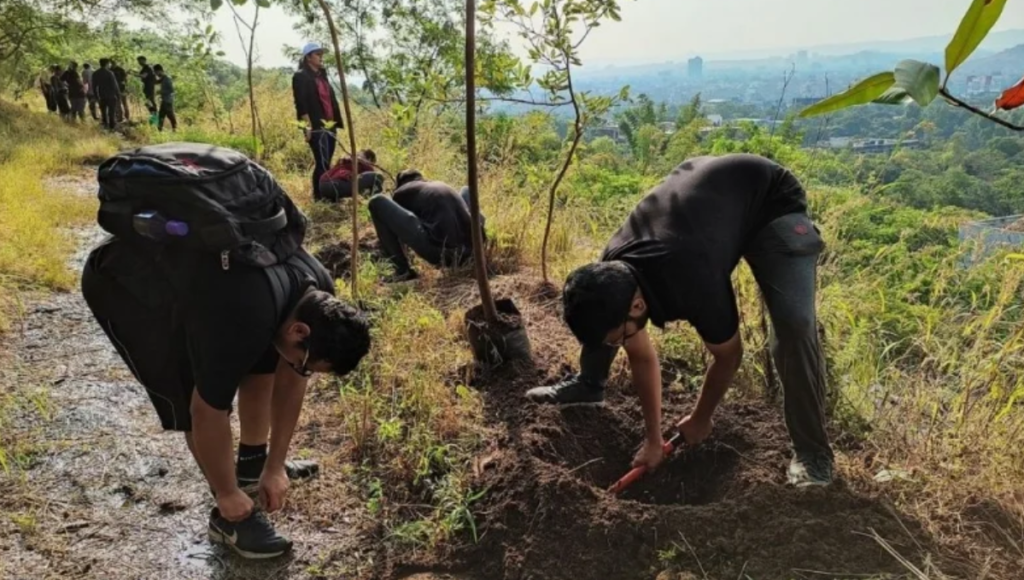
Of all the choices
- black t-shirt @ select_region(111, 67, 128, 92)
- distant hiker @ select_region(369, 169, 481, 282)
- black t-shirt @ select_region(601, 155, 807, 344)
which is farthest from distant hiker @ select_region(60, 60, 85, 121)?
black t-shirt @ select_region(601, 155, 807, 344)

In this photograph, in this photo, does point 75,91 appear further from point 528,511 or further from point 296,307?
point 528,511

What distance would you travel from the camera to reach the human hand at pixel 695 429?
98.3 inches

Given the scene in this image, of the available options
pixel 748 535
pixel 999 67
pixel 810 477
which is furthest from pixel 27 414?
pixel 999 67

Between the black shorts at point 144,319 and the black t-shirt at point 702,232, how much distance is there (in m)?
1.31

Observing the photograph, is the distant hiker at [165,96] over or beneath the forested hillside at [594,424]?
over

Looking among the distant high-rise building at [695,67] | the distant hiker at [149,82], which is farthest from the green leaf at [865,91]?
the distant hiker at [149,82]

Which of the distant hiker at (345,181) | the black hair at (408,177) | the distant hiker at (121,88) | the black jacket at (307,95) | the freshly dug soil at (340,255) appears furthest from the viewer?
the distant hiker at (121,88)

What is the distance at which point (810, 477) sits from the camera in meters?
2.29

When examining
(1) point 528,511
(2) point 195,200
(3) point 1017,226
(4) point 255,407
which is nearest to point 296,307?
(2) point 195,200

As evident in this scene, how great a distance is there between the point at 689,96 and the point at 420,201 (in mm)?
4811

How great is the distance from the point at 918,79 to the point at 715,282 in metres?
1.51

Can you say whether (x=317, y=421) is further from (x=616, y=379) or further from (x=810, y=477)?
(x=810, y=477)

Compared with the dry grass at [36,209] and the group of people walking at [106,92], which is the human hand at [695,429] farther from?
the group of people walking at [106,92]

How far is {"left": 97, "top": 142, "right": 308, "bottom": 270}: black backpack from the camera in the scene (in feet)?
5.82
